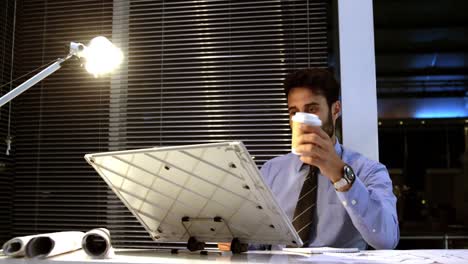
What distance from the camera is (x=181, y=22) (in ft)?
8.34

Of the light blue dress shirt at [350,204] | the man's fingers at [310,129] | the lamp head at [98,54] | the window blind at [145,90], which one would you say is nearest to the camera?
the man's fingers at [310,129]

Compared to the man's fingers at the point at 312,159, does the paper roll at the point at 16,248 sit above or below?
below

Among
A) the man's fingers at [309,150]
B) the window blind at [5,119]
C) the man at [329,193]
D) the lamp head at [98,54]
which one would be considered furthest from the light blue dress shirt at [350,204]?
the window blind at [5,119]

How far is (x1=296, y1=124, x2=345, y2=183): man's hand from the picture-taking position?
1.10m

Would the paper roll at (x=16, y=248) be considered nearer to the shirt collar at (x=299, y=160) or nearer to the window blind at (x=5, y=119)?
the shirt collar at (x=299, y=160)

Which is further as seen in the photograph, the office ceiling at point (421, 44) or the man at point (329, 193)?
the office ceiling at point (421, 44)

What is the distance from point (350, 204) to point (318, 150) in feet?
1.02

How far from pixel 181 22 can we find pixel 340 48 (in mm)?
881

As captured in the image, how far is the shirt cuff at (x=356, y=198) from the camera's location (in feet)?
4.37

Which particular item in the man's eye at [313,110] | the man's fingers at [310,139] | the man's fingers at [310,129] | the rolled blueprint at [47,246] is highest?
the man's eye at [313,110]

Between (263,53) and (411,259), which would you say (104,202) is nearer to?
(263,53)

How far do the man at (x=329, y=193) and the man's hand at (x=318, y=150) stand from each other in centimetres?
5

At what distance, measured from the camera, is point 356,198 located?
53.4 inches

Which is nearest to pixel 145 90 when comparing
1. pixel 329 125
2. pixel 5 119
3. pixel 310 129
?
pixel 5 119
